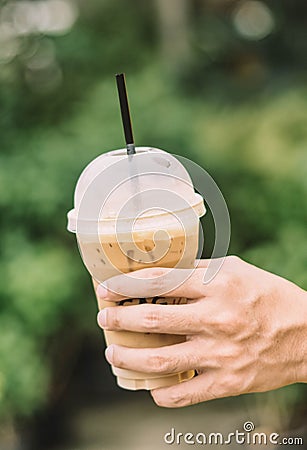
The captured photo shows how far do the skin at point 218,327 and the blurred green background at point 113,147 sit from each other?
1125mm

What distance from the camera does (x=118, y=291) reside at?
674 mm

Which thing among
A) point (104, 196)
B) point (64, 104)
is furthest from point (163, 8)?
point (104, 196)

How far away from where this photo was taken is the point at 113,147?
2023 mm

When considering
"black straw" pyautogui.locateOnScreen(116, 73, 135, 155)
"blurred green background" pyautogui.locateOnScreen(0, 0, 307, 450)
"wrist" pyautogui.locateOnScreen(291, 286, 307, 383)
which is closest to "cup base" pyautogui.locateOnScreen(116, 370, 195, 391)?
"wrist" pyautogui.locateOnScreen(291, 286, 307, 383)

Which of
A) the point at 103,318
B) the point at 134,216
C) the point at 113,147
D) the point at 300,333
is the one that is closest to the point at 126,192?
the point at 134,216

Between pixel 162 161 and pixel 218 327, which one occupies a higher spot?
pixel 162 161

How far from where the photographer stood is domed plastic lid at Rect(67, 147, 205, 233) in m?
0.66

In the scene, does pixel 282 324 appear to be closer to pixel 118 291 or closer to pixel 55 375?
pixel 118 291

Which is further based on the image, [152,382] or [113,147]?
[113,147]

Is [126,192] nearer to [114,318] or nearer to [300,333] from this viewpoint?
[114,318]

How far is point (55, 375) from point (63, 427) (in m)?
0.20

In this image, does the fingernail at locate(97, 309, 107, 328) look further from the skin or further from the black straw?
the black straw

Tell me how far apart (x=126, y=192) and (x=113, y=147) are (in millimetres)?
1377

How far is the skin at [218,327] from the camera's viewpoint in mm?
666
